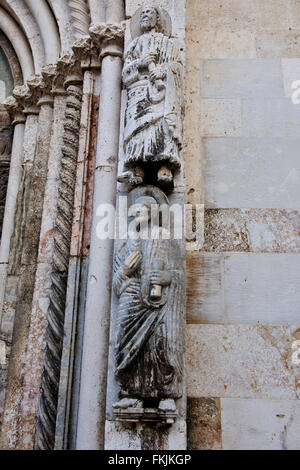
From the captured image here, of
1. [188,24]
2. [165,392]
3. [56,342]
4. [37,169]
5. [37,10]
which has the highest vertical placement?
[37,10]

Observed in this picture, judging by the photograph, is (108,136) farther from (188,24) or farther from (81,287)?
(188,24)

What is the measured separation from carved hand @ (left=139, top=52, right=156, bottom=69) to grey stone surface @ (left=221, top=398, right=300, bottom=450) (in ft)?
6.94

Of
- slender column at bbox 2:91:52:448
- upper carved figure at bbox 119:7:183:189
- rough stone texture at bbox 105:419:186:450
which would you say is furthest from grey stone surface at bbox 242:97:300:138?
rough stone texture at bbox 105:419:186:450

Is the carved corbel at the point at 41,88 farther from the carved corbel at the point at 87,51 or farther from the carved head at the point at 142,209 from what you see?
the carved head at the point at 142,209

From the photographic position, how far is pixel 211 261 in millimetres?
2979

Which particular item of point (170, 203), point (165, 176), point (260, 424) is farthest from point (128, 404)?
point (165, 176)

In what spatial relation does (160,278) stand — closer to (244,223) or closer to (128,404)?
(128,404)

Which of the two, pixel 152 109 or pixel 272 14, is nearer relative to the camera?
pixel 152 109

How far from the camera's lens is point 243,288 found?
2.92 m

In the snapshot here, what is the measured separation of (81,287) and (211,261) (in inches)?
32.9

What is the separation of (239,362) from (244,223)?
2.92 ft

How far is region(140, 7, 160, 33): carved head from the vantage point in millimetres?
3193

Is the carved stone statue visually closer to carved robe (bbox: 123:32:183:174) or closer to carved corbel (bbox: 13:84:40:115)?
carved robe (bbox: 123:32:183:174)
